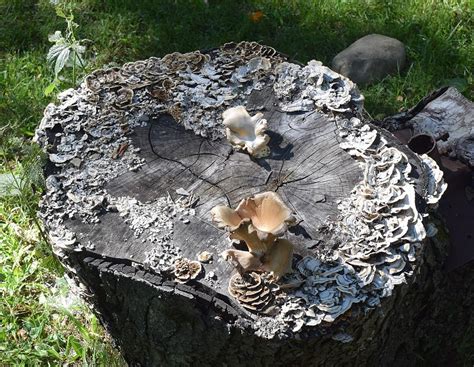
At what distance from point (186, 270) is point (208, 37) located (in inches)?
115

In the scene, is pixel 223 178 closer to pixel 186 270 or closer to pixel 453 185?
pixel 186 270

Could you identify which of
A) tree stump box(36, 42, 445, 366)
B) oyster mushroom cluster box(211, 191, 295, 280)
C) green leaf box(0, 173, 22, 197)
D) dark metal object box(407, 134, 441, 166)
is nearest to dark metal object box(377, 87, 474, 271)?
dark metal object box(407, 134, 441, 166)

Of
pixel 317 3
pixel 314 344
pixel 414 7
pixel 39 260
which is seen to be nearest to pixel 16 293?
pixel 39 260

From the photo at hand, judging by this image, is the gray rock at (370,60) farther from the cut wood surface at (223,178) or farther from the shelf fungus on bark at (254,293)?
the shelf fungus on bark at (254,293)

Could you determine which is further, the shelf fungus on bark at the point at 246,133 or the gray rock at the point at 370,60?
the gray rock at the point at 370,60

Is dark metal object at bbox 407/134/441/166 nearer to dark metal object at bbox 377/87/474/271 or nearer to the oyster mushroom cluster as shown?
dark metal object at bbox 377/87/474/271

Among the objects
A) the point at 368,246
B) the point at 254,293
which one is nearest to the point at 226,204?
the point at 254,293

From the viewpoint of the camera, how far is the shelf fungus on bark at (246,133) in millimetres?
2617

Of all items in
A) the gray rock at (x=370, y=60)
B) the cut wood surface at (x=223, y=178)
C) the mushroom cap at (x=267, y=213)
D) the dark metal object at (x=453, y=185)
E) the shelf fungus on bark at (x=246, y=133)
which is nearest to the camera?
the mushroom cap at (x=267, y=213)

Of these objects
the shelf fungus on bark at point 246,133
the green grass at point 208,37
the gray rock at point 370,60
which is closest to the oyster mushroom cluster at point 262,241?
the shelf fungus on bark at point 246,133

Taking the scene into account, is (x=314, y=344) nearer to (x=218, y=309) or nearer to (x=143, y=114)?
(x=218, y=309)

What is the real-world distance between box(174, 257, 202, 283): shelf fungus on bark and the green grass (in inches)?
65.7

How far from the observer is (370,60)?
453 centimetres

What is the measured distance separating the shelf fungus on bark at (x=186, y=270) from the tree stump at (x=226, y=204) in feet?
0.06
